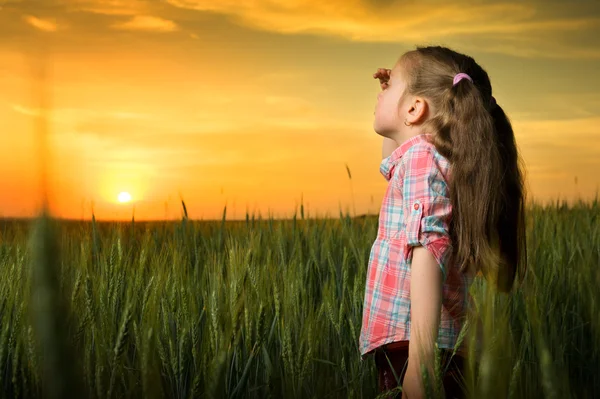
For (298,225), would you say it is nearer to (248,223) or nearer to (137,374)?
(248,223)

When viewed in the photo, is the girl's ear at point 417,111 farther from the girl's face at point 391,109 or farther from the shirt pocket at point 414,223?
the shirt pocket at point 414,223

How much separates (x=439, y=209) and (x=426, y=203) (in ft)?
0.13

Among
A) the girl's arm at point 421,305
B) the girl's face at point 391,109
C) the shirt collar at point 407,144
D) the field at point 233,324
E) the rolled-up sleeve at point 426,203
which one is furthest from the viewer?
the girl's face at point 391,109

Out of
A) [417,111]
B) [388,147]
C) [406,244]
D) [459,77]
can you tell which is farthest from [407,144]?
[388,147]

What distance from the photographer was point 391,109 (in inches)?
81.4

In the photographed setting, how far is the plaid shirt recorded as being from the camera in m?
1.68

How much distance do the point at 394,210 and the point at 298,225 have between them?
169cm

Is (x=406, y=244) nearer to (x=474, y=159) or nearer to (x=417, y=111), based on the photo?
(x=474, y=159)

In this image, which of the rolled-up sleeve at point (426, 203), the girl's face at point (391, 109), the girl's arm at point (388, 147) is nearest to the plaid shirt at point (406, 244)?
the rolled-up sleeve at point (426, 203)

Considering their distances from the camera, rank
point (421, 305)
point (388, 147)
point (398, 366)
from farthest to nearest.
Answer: point (388, 147)
point (398, 366)
point (421, 305)

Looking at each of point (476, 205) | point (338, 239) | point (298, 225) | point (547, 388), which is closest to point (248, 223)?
point (298, 225)

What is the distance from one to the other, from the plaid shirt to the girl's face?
0.13 metres

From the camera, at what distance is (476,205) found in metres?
1.80

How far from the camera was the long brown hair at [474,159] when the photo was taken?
1.78 meters
